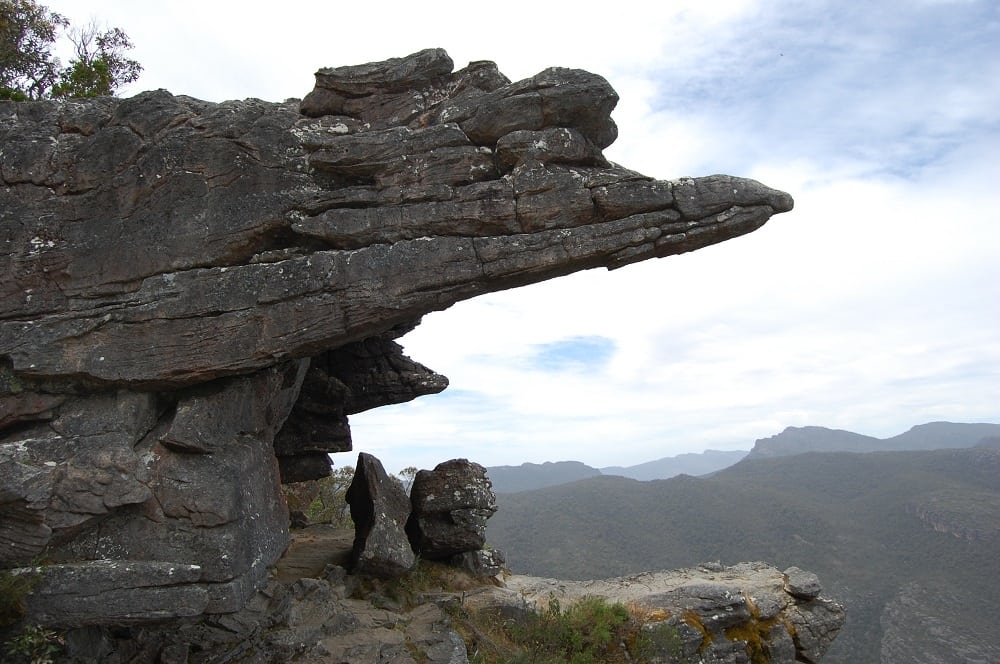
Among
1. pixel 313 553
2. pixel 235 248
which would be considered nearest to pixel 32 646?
pixel 235 248

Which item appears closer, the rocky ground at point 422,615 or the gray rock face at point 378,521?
the rocky ground at point 422,615

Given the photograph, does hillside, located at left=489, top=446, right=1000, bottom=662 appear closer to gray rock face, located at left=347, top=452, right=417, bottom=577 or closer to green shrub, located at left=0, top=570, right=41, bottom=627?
Result: gray rock face, located at left=347, top=452, right=417, bottom=577

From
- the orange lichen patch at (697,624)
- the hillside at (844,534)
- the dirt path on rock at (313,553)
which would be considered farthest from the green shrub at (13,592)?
the hillside at (844,534)

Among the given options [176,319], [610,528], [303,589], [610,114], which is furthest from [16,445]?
[610,528]

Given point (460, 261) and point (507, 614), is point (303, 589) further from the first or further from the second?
point (460, 261)

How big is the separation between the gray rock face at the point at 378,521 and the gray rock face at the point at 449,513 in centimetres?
96

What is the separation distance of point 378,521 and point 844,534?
77.3 metres

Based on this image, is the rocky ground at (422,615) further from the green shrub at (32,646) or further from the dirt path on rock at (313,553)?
the green shrub at (32,646)

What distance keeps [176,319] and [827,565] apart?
76579 millimetres

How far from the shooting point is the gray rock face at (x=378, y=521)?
67.7ft

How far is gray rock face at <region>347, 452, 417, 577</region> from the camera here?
20.6 meters

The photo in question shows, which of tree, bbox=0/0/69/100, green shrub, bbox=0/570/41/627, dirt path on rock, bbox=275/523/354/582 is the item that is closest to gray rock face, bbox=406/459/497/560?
dirt path on rock, bbox=275/523/354/582

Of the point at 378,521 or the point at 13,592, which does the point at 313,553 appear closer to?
the point at 378,521

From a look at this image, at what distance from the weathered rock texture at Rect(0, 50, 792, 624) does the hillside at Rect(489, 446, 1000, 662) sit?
2004 inches
